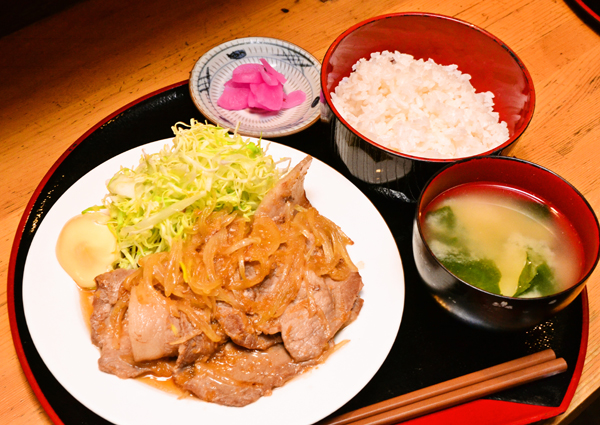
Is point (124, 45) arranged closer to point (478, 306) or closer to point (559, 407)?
point (478, 306)

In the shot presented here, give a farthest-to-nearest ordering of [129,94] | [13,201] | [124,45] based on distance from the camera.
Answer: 1. [124,45]
2. [129,94]
3. [13,201]

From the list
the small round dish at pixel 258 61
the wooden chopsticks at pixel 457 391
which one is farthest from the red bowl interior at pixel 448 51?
the wooden chopsticks at pixel 457 391

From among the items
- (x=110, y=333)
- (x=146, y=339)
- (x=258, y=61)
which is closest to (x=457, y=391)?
(x=146, y=339)

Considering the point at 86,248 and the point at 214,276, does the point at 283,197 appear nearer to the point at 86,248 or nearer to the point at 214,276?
the point at 214,276

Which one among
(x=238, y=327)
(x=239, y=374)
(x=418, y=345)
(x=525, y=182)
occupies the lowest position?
(x=418, y=345)

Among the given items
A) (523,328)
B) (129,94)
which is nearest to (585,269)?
(523,328)

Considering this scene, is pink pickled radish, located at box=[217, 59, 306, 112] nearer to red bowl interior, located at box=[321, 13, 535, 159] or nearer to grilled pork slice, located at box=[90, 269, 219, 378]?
red bowl interior, located at box=[321, 13, 535, 159]
